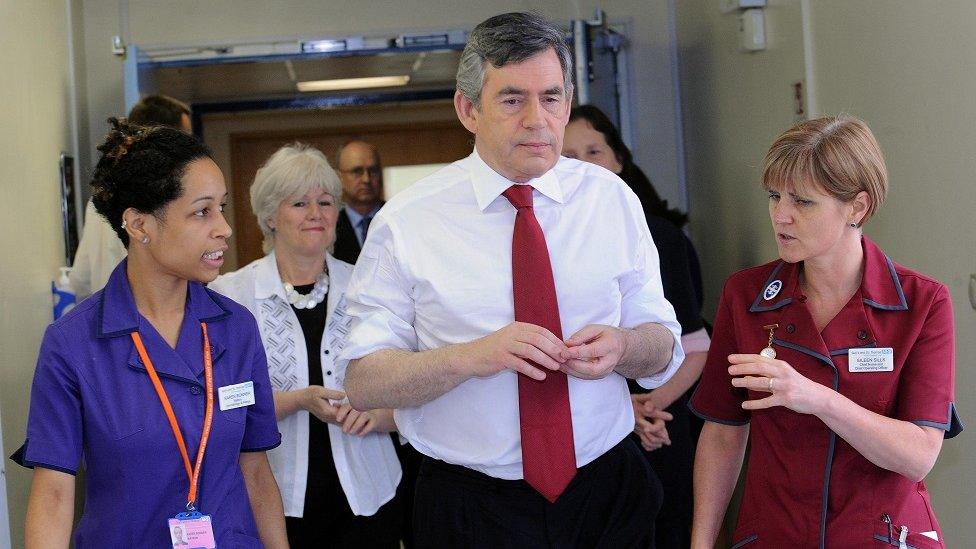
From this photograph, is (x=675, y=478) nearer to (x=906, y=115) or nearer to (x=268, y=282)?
(x=906, y=115)

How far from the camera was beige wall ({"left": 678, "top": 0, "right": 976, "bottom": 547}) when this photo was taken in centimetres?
272

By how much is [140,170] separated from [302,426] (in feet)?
3.38

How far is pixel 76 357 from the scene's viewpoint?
83.4 inches

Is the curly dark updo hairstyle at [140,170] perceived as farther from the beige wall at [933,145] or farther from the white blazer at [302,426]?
the beige wall at [933,145]

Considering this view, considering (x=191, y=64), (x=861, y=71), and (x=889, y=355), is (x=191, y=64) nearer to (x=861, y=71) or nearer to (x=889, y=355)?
(x=861, y=71)

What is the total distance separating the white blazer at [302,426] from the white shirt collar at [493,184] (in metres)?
1.04

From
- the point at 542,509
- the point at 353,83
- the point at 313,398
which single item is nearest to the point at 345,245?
the point at 313,398

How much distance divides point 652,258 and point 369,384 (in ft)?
2.08

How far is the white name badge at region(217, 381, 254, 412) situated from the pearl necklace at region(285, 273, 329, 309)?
2.77 feet

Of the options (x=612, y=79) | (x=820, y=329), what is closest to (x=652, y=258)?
(x=820, y=329)

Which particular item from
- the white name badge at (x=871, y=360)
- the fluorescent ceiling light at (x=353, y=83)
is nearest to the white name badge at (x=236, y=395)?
the white name badge at (x=871, y=360)

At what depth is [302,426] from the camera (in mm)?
3051

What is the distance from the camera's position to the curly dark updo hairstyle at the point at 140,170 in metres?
2.30

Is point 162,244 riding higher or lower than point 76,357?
higher
